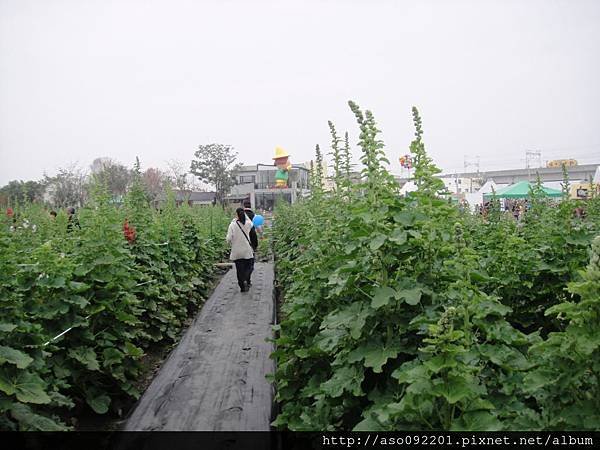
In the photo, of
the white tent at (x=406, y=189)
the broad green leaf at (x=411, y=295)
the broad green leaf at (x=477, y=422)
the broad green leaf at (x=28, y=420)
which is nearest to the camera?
the broad green leaf at (x=477, y=422)

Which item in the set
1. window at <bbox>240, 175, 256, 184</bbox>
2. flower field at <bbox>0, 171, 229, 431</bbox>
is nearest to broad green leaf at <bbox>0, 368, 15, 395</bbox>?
flower field at <bbox>0, 171, 229, 431</bbox>

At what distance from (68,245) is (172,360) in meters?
1.78

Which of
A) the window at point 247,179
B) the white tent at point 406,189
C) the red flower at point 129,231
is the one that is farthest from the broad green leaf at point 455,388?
the window at point 247,179

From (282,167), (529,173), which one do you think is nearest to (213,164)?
(282,167)

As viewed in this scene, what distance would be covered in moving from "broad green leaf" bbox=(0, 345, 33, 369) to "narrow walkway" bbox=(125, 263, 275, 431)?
1347 mm

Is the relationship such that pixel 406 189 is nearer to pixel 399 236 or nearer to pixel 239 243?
pixel 239 243

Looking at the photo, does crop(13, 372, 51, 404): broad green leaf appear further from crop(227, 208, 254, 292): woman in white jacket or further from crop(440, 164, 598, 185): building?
crop(440, 164, 598, 185): building

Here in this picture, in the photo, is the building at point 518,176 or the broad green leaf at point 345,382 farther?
the building at point 518,176

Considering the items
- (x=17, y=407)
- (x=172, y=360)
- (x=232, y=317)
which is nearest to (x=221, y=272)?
(x=232, y=317)

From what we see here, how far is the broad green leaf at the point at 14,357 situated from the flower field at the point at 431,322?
1.76 meters

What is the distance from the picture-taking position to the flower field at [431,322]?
75.2 inches

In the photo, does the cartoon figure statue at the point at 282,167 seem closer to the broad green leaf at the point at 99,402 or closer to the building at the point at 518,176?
the building at the point at 518,176

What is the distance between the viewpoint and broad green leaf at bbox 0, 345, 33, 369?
Answer: 295cm

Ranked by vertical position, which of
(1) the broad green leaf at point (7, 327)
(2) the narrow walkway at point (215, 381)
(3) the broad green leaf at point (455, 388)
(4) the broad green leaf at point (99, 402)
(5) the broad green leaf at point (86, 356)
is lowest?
(2) the narrow walkway at point (215, 381)
